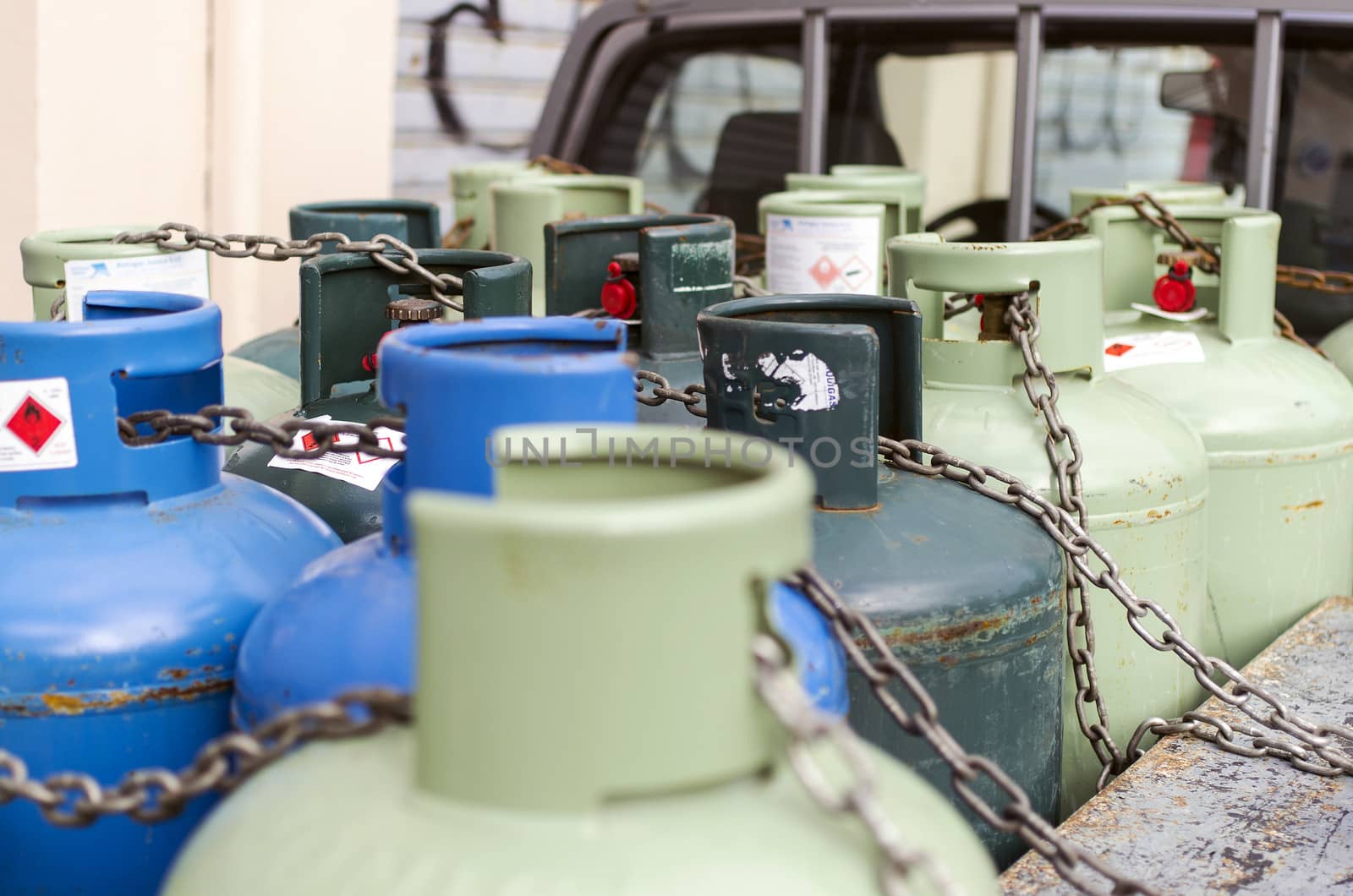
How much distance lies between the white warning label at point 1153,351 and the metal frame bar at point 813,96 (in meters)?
1.66

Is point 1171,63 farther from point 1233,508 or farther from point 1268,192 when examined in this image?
point 1233,508

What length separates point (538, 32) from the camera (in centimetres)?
585

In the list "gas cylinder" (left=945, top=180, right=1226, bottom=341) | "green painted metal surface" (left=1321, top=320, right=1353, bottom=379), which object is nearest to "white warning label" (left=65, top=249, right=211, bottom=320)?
"gas cylinder" (left=945, top=180, right=1226, bottom=341)

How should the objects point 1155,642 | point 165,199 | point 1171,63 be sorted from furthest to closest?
point 1171,63 < point 165,199 < point 1155,642

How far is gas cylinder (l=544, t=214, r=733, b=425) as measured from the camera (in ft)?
7.75

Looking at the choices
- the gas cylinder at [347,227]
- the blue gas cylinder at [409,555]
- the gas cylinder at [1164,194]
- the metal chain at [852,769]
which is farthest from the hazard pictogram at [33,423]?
the gas cylinder at [1164,194]

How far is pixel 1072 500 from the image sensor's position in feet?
6.52

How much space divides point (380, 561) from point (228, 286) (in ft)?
9.06

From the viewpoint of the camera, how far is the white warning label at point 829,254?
2.77 metres

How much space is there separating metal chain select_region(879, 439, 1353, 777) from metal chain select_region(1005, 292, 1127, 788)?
1.5 inches

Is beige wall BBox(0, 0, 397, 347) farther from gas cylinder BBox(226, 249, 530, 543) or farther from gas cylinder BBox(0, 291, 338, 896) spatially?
gas cylinder BBox(0, 291, 338, 896)

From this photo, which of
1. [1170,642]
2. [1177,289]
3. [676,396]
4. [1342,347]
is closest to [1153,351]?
[1177,289]

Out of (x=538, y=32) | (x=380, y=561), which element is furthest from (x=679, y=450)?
(x=538, y=32)

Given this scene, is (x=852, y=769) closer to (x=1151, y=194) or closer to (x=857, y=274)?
(x=857, y=274)
